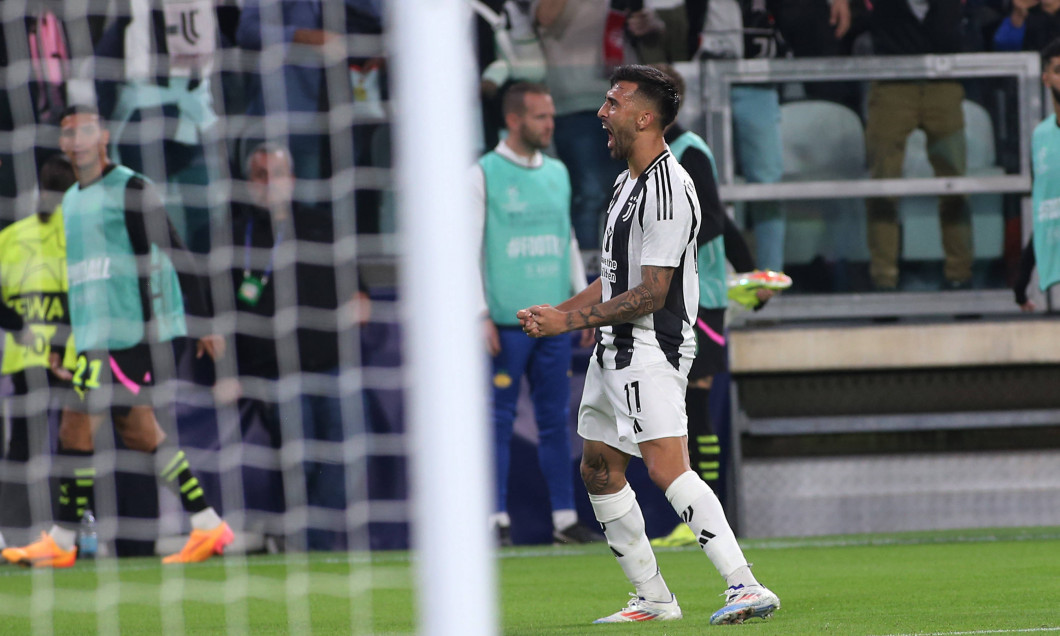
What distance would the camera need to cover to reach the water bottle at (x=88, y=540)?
8.64 metres

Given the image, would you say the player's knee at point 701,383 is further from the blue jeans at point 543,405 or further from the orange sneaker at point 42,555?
the orange sneaker at point 42,555

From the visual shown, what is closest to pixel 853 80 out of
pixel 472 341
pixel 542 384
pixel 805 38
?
pixel 805 38

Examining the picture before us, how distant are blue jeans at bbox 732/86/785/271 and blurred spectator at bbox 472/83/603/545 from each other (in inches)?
76.6

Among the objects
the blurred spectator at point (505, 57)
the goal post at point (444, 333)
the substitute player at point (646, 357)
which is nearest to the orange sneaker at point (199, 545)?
the blurred spectator at point (505, 57)

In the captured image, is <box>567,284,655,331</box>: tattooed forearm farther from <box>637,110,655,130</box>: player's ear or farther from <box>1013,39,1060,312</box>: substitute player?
<box>1013,39,1060,312</box>: substitute player

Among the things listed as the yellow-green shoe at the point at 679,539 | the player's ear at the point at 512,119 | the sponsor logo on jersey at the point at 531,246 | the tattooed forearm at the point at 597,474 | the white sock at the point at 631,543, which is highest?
the player's ear at the point at 512,119

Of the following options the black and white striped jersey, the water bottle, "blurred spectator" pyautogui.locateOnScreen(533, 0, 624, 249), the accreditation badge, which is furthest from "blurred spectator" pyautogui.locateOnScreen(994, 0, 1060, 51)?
the water bottle

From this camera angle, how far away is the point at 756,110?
33.2 feet

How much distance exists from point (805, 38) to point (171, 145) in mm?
4226

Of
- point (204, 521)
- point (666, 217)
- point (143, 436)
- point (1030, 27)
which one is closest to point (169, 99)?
point (143, 436)

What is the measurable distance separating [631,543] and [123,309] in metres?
4.03

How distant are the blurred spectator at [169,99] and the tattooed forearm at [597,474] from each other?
428 centimetres

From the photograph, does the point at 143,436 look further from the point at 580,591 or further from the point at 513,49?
the point at 513,49

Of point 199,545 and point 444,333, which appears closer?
A: point 444,333
